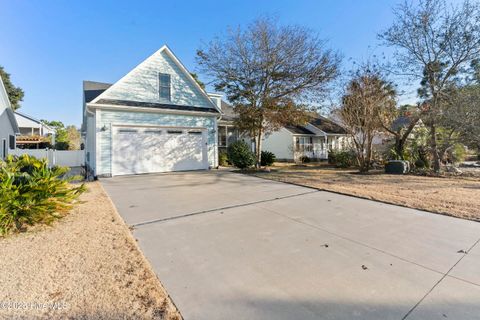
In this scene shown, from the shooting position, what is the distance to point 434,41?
11117 mm

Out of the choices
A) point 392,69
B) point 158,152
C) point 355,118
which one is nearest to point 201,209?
point 158,152

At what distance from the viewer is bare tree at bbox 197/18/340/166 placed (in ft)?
38.0

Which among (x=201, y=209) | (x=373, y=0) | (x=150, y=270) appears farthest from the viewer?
(x=373, y=0)

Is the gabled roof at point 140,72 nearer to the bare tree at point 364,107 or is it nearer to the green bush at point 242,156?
the green bush at point 242,156

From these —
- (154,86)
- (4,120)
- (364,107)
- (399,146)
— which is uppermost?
(154,86)

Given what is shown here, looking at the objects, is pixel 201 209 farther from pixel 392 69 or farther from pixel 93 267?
pixel 392 69

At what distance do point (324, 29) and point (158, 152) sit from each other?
10657mm

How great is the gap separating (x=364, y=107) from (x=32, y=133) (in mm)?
35274

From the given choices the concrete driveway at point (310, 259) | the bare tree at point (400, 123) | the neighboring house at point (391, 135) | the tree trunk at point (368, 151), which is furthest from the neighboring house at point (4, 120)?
the neighboring house at point (391, 135)

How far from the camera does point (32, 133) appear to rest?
2767cm

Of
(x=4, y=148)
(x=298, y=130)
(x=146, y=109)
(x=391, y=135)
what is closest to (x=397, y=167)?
(x=391, y=135)

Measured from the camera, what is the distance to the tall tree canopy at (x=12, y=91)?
90.2 feet

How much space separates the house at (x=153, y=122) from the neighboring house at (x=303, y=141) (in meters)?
9.57

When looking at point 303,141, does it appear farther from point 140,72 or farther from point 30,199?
point 30,199
